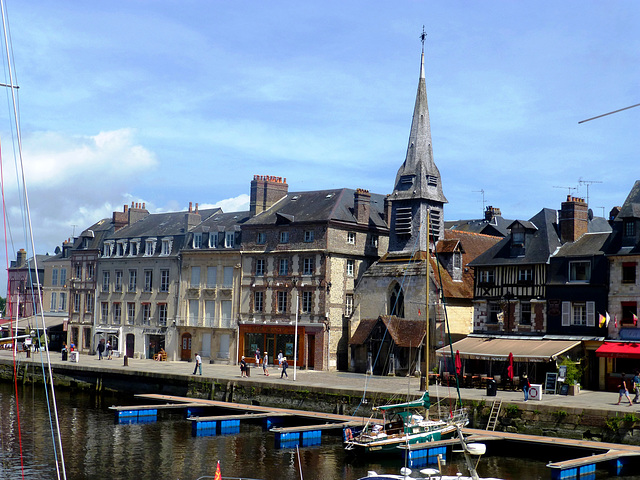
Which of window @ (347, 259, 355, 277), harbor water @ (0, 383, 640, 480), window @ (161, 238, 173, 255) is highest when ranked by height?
window @ (161, 238, 173, 255)

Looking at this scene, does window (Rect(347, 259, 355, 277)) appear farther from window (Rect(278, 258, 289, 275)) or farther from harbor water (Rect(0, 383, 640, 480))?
harbor water (Rect(0, 383, 640, 480))

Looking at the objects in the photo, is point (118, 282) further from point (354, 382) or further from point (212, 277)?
point (354, 382)

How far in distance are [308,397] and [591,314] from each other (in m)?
14.3

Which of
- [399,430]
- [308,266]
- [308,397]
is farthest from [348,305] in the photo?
[399,430]

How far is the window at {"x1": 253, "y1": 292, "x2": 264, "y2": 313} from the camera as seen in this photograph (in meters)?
53.2

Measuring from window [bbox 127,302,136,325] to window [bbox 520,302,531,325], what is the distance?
1167 inches

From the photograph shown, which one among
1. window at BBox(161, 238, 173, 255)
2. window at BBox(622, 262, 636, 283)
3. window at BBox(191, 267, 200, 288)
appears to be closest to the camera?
window at BBox(622, 262, 636, 283)

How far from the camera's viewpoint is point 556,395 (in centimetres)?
3744

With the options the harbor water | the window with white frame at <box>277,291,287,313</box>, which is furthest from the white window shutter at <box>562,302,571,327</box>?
the window with white frame at <box>277,291,287,313</box>

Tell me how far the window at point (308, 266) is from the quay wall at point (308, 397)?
10.3 metres

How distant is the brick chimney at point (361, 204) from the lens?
52219mm

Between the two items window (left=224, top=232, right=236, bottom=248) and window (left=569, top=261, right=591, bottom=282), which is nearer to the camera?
window (left=569, top=261, right=591, bottom=282)

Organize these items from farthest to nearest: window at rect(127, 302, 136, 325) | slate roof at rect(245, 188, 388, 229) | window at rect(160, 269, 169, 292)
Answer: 1. window at rect(127, 302, 136, 325)
2. window at rect(160, 269, 169, 292)
3. slate roof at rect(245, 188, 388, 229)

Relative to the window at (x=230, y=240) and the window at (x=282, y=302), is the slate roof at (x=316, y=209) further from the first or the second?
the window at (x=282, y=302)
